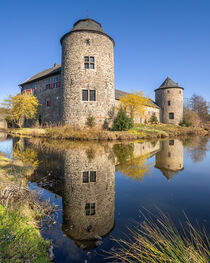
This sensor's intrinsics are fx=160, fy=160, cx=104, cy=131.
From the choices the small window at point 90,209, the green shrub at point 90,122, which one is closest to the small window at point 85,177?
the small window at point 90,209

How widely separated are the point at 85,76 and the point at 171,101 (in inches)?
961

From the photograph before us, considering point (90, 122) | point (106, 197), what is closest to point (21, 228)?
point (106, 197)

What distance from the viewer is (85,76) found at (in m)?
17.9

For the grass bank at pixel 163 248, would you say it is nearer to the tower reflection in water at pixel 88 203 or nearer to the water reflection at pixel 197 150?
the tower reflection in water at pixel 88 203

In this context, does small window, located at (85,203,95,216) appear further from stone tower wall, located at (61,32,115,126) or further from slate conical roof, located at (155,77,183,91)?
slate conical roof, located at (155,77,183,91)

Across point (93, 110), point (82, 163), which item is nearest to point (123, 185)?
point (82, 163)

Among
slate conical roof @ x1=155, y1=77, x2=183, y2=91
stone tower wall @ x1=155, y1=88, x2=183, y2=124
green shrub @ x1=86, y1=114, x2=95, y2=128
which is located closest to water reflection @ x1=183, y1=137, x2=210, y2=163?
green shrub @ x1=86, y1=114, x2=95, y2=128

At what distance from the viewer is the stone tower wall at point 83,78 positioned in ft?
58.6

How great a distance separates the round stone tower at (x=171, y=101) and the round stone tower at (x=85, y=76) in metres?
21.9

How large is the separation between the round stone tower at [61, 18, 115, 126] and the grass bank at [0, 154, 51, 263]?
14.9 meters

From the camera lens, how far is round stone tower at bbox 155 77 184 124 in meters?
35.2

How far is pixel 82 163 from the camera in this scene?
643 centimetres

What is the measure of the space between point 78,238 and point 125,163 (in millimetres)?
4484

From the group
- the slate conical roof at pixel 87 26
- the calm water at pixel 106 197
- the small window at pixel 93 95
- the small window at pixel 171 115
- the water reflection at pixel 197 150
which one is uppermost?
the slate conical roof at pixel 87 26
